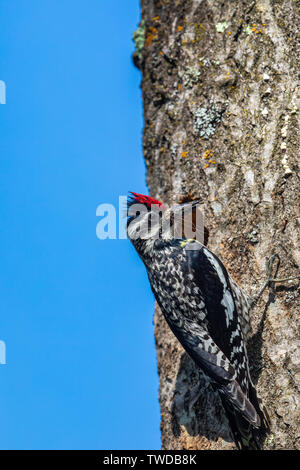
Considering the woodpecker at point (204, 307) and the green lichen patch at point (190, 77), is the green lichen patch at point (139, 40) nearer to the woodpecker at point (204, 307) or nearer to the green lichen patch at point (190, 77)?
the green lichen patch at point (190, 77)

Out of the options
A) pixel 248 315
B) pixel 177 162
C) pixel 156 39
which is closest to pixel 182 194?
pixel 177 162

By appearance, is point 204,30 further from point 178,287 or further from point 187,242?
point 178,287

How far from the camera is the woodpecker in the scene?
313 cm

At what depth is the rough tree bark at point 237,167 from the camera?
3.22 m

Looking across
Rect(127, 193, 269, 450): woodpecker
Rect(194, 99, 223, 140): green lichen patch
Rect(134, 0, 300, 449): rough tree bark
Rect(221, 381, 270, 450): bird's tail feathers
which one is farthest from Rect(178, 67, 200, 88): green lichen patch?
Rect(221, 381, 270, 450): bird's tail feathers

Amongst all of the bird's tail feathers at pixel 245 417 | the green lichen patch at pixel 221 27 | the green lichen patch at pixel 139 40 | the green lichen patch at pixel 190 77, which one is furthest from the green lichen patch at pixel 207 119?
the bird's tail feathers at pixel 245 417

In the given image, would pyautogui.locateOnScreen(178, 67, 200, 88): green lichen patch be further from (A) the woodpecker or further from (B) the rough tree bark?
(A) the woodpecker

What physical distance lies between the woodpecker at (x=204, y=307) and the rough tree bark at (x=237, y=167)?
11 cm

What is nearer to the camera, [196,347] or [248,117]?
[196,347]

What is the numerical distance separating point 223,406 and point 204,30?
2.39 m

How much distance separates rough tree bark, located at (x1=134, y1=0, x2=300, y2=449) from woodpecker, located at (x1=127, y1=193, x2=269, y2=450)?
11 cm

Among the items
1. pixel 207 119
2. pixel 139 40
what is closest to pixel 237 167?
pixel 207 119

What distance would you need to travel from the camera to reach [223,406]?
10.8ft
